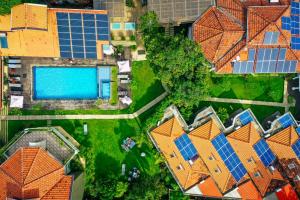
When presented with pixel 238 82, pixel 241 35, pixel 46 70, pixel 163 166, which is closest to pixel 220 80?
pixel 238 82

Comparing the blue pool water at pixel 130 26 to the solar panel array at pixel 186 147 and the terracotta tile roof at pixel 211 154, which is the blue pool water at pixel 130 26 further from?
the terracotta tile roof at pixel 211 154

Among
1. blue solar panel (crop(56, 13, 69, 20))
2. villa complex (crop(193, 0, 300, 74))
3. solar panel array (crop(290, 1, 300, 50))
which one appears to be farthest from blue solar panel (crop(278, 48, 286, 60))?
blue solar panel (crop(56, 13, 69, 20))

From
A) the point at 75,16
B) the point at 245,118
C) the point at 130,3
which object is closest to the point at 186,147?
the point at 245,118

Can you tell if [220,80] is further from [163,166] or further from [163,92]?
[163,166]

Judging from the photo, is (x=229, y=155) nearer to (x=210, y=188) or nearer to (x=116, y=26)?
(x=210, y=188)

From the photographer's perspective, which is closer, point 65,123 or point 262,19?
point 262,19
